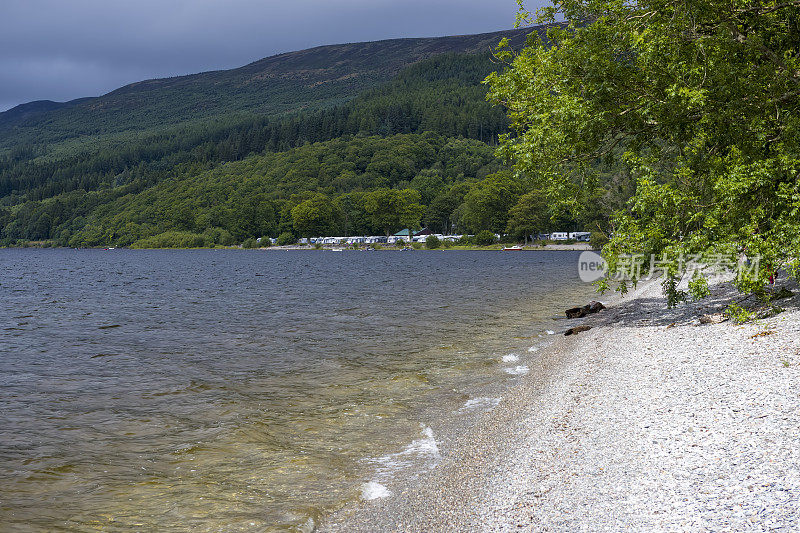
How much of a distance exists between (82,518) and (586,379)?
11.2 metres

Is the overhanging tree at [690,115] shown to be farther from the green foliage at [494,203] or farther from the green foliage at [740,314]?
the green foliage at [494,203]

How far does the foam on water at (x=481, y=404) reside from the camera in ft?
46.4

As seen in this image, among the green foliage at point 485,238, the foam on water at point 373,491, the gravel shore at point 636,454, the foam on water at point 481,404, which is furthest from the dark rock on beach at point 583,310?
the green foliage at point 485,238

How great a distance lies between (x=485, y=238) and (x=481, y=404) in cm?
17017

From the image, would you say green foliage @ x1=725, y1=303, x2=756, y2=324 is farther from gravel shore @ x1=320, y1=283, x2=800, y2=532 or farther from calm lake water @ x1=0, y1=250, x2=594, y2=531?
calm lake water @ x1=0, y1=250, x2=594, y2=531

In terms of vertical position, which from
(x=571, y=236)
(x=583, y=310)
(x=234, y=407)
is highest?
(x=234, y=407)

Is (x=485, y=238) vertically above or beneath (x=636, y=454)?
beneath

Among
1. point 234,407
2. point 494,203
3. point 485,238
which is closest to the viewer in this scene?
→ point 234,407

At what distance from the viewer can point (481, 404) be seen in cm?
1452

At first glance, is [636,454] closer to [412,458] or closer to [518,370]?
[412,458]

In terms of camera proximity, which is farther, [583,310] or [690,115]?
[583,310]

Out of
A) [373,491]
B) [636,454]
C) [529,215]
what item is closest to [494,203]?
[529,215]

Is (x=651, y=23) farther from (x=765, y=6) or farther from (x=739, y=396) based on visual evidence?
(x=739, y=396)

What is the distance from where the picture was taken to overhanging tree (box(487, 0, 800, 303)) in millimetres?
16609
